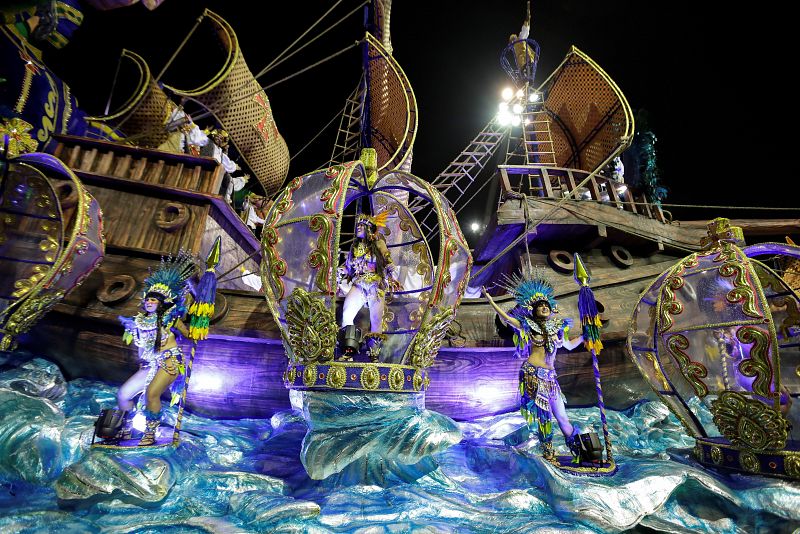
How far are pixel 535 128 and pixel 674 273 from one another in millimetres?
7086

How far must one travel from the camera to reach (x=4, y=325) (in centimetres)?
387

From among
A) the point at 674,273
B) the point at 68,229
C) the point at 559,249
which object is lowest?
the point at 674,273

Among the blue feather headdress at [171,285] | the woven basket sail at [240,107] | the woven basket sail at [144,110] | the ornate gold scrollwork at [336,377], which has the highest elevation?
the woven basket sail at [240,107]

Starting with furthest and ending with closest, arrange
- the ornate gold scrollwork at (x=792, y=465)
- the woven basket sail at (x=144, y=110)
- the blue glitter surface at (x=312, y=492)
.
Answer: the woven basket sail at (x=144, y=110) < the ornate gold scrollwork at (x=792, y=465) < the blue glitter surface at (x=312, y=492)

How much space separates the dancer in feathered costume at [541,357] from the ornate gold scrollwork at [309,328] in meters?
1.84

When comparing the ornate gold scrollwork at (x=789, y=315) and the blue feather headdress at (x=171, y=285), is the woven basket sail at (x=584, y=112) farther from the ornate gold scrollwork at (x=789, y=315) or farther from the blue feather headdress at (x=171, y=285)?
the blue feather headdress at (x=171, y=285)

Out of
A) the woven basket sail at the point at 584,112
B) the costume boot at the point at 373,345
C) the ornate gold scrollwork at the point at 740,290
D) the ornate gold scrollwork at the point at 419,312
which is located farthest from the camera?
the woven basket sail at the point at 584,112

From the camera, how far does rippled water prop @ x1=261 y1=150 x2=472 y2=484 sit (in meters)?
3.28

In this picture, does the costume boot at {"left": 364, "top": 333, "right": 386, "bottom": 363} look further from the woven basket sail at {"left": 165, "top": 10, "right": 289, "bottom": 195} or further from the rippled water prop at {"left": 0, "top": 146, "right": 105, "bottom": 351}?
the woven basket sail at {"left": 165, "top": 10, "right": 289, "bottom": 195}

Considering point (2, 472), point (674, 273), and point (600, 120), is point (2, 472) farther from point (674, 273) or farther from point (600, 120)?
point (600, 120)

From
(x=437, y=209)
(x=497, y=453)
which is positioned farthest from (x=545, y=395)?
(x=437, y=209)

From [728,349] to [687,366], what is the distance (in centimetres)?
39

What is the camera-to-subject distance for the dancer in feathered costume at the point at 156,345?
11.4ft

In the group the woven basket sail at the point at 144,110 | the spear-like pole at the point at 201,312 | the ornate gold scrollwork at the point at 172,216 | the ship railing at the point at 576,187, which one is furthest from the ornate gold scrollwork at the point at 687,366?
the woven basket sail at the point at 144,110
